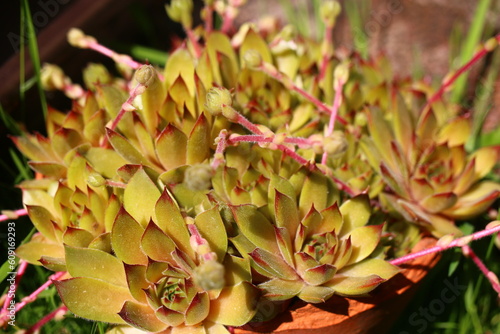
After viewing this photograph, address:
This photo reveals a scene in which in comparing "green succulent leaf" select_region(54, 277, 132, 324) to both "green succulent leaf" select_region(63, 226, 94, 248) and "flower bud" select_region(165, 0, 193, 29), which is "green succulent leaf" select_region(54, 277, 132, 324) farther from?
"flower bud" select_region(165, 0, 193, 29)

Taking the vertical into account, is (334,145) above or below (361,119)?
above

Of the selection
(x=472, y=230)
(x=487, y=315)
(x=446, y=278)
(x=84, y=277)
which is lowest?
(x=487, y=315)

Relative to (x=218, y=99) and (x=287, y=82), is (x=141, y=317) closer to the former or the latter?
(x=218, y=99)

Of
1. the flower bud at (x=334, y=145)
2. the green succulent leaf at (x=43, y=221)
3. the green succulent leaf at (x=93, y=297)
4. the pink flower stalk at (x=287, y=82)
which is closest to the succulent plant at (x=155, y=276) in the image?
the green succulent leaf at (x=93, y=297)

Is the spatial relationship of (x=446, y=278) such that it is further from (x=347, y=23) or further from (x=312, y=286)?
(x=347, y=23)

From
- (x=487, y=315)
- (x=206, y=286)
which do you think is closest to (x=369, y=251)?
(x=206, y=286)

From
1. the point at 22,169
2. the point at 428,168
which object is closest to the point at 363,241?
the point at 428,168

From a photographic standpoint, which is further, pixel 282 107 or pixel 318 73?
pixel 318 73

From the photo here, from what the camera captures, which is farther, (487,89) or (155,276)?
(487,89)
